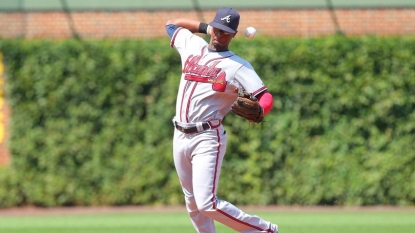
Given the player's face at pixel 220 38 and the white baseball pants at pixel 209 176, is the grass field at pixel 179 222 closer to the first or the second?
the white baseball pants at pixel 209 176

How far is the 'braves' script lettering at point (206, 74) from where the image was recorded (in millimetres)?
7285

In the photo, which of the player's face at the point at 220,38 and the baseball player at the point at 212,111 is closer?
the baseball player at the point at 212,111

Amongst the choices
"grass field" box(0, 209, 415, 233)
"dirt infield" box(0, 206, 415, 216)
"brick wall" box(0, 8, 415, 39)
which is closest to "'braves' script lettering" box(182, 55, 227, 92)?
"grass field" box(0, 209, 415, 233)

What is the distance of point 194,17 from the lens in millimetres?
15258

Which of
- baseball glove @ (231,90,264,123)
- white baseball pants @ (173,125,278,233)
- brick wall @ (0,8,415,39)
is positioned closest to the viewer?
baseball glove @ (231,90,264,123)

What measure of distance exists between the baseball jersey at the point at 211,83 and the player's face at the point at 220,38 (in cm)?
6

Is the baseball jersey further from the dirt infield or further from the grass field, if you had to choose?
the dirt infield

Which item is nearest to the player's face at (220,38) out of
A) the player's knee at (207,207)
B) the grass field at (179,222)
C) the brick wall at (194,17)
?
the player's knee at (207,207)

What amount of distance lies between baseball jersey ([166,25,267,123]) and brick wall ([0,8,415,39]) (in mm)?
7806

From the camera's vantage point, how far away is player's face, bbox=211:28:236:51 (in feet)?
24.2

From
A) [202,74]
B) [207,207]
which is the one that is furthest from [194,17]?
[207,207]

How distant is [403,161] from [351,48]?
6.79 ft

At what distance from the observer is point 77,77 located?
13719mm

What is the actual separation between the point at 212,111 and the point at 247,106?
441 mm
